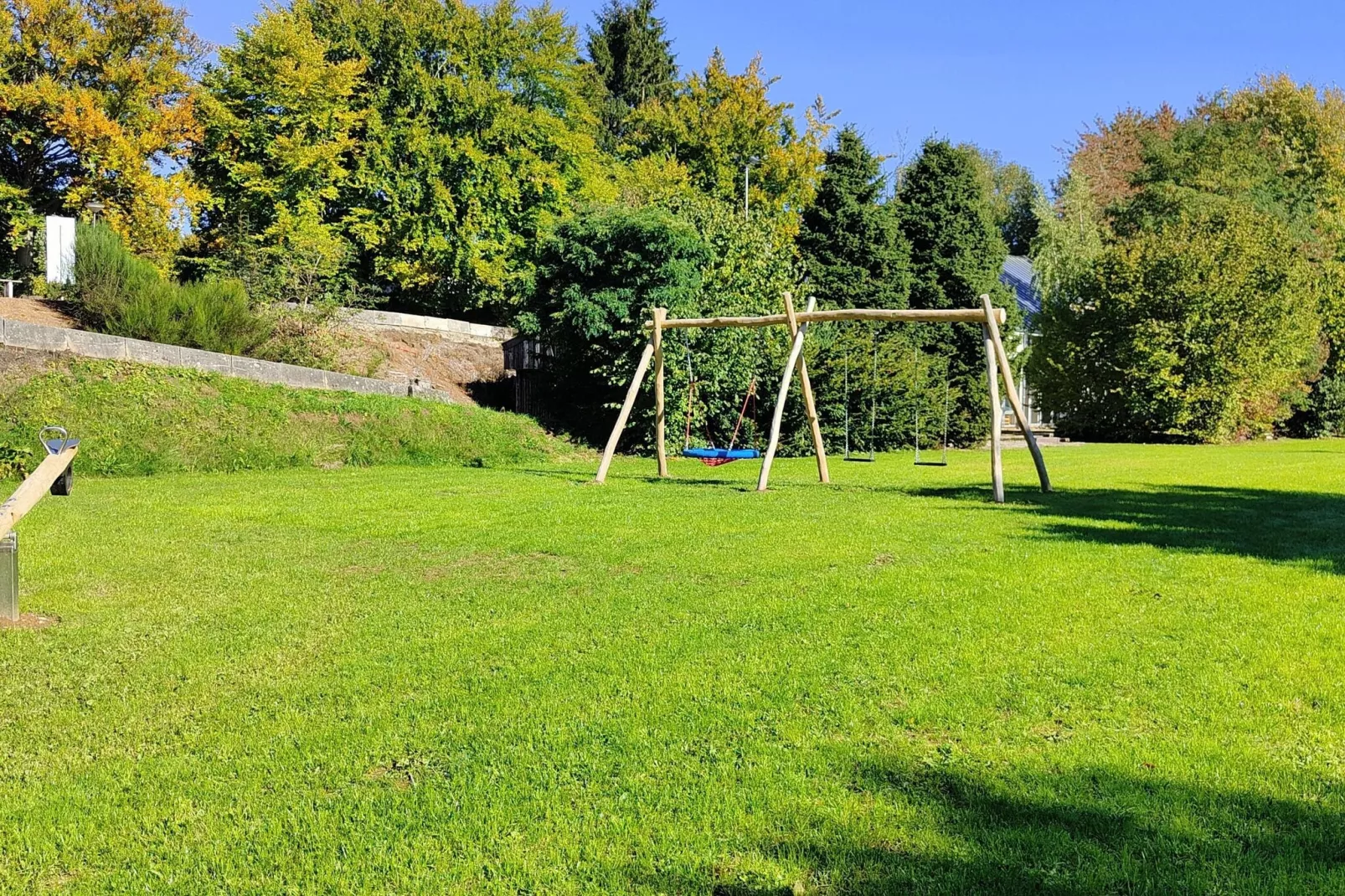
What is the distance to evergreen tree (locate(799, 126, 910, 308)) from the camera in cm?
2775

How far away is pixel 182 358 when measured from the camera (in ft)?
62.2

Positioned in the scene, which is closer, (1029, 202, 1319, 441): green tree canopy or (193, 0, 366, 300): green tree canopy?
(1029, 202, 1319, 441): green tree canopy

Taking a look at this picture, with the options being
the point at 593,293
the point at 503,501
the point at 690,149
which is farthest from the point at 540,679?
the point at 690,149

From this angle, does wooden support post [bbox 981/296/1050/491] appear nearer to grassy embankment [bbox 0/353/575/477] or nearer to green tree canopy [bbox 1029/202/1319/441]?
grassy embankment [bbox 0/353/575/477]

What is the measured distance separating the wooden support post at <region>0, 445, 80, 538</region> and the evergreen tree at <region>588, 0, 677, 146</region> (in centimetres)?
4947

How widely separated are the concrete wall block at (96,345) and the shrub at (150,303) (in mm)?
1732

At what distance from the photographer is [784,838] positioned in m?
3.40

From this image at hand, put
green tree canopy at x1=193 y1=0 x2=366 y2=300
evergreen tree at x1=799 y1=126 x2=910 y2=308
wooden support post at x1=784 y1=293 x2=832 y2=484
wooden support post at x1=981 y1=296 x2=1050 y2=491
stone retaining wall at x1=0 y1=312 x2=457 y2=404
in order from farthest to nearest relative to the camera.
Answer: green tree canopy at x1=193 y1=0 x2=366 y2=300, evergreen tree at x1=799 y1=126 x2=910 y2=308, stone retaining wall at x1=0 y1=312 x2=457 y2=404, wooden support post at x1=784 y1=293 x2=832 y2=484, wooden support post at x1=981 y1=296 x2=1050 y2=491

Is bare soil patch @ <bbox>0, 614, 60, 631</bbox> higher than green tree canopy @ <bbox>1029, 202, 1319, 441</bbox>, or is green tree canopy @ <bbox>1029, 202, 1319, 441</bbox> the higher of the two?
green tree canopy @ <bbox>1029, 202, 1319, 441</bbox>

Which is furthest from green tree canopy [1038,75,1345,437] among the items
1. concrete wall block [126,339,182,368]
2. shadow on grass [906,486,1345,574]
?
concrete wall block [126,339,182,368]

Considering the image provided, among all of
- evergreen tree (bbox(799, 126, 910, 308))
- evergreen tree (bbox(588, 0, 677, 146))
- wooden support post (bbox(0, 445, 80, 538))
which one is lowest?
wooden support post (bbox(0, 445, 80, 538))

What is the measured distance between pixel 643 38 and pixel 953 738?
5505 centimetres

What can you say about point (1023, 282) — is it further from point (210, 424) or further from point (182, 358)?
point (210, 424)

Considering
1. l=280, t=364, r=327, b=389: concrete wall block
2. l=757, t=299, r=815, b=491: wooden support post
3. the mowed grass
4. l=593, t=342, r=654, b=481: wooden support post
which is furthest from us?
l=280, t=364, r=327, b=389: concrete wall block
